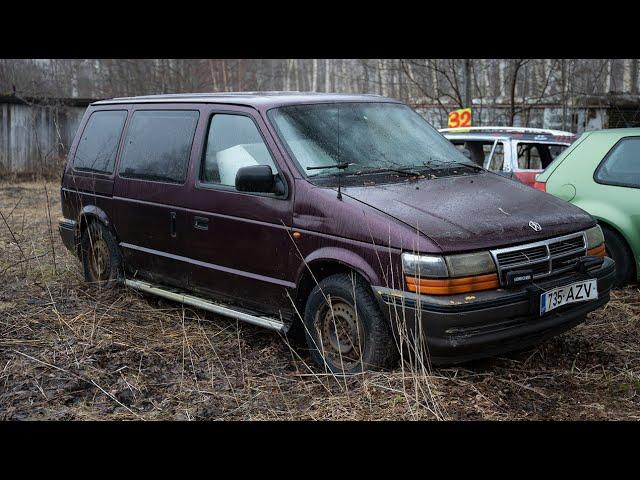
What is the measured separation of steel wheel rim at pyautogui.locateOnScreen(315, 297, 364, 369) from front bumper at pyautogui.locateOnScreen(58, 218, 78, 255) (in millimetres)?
3418

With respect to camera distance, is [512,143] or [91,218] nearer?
[91,218]

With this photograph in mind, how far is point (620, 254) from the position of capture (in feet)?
21.2

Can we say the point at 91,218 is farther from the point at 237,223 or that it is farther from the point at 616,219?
the point at 616,219

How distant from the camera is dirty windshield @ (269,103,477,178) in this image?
4.90m

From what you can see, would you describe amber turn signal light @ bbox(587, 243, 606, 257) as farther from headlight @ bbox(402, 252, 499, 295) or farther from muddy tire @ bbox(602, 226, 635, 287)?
muddy tire @ bbox(602, 226, 635, 287)

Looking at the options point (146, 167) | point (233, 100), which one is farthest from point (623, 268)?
point (146, 167)

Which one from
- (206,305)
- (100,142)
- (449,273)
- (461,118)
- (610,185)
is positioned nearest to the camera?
(449,273)

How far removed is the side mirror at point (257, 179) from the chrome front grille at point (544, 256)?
157cm

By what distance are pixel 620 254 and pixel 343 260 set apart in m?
3.35

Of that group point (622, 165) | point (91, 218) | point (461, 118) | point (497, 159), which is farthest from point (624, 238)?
point (461, 118)

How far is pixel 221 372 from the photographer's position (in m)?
4.70

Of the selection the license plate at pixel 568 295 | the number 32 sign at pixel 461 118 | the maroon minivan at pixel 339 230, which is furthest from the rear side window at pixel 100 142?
Result: the number 32 sign at pixel 461 118

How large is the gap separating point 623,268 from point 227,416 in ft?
13.7

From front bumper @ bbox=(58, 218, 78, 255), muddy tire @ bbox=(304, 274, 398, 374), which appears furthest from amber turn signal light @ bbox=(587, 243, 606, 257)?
front bumper @ bbox=(58, 218, 78, 255)
